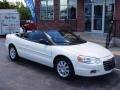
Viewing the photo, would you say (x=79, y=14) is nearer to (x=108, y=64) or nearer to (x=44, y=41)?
(x=44, y=41)

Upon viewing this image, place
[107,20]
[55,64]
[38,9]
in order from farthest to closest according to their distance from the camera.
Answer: [38,9] → [107,20] → [55,64]

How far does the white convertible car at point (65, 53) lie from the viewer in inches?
271

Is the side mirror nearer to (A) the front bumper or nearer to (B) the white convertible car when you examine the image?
(B) the white convertible car

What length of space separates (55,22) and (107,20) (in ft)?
16.9

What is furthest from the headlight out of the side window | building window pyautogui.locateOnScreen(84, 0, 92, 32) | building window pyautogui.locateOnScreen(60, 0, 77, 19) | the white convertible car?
building window pyautogui.locateOnScreen(60, 0, 77, 19)

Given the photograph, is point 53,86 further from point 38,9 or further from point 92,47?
point 38,9

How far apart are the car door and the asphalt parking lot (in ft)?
1.32

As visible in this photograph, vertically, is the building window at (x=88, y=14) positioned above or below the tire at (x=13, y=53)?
above

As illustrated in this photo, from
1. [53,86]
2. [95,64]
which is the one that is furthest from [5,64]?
[95,64]

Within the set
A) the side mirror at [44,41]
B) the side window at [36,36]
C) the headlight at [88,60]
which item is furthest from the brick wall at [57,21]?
the headlight at [88,60]

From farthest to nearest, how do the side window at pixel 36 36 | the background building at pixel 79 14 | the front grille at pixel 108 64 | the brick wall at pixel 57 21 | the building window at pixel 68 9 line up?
the building window at pixel 68 9 < the brick wall at pixel 57 21 < the background building at pixel 79 14 < the side window at pixel 36 36 < the front grille at pixel 108 64

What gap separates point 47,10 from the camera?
2202cm

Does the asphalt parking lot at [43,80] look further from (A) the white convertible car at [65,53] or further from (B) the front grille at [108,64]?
(B) the front grille at [108,64]

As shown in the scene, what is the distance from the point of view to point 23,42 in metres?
9.12
